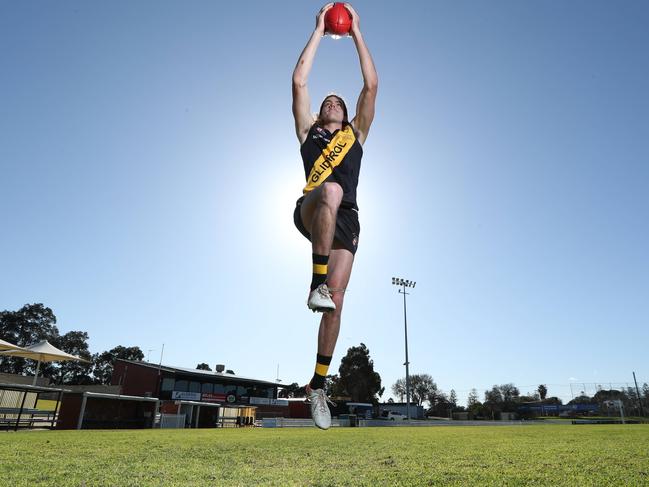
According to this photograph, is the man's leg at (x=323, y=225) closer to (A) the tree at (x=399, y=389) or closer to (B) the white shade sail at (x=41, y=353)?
(B) the white shade sail at (x=41, y=353)

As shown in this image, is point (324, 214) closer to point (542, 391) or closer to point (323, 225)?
point (323, 225)

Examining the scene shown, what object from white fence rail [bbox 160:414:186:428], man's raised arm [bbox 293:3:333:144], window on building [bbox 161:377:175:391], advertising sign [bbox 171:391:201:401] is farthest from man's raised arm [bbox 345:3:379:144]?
window on building [bbox 161:377:175:391]

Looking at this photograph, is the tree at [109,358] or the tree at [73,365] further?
the tree at [109,358]

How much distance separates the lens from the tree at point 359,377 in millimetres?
84750

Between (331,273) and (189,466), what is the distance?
14.7 feet

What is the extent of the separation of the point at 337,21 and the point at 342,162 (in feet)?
5.21

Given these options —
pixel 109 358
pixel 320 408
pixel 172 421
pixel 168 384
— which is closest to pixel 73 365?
pixel 109 358

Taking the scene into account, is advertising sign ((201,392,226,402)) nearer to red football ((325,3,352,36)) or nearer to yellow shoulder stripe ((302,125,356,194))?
yellow shoulder stripe ((302,125,356,194))

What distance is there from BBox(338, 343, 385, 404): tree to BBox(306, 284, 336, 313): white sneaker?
3393 inches

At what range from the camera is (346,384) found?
85750mm

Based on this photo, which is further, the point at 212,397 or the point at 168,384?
the point at 212,397

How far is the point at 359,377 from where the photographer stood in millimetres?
85125

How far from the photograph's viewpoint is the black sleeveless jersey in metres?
3.61

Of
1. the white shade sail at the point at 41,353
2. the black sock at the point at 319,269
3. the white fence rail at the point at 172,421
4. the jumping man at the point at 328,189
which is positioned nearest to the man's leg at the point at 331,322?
the jumping man at the point at 328,189
